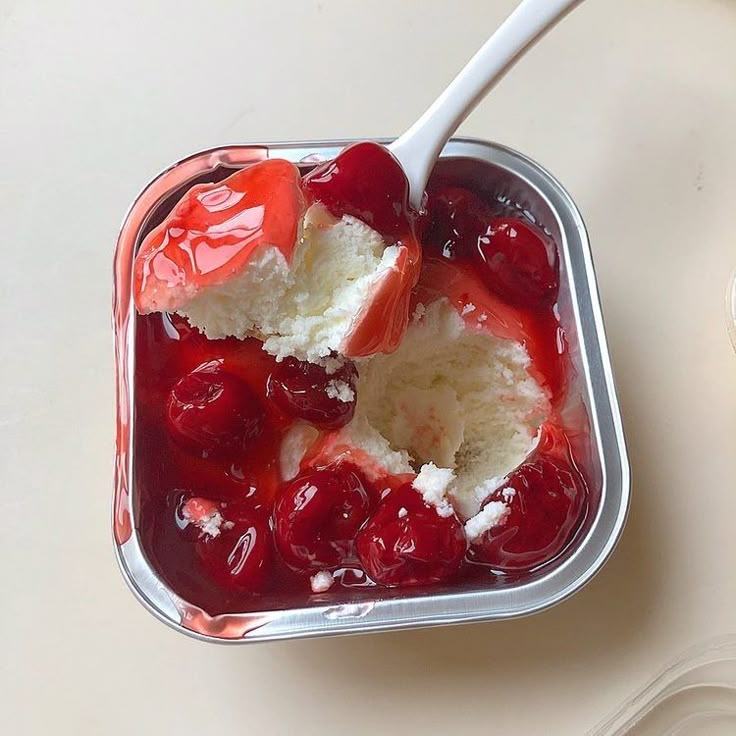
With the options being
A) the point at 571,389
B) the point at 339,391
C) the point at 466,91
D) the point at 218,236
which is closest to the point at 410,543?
the point at 339,391

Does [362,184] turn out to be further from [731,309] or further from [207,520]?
[731,309]

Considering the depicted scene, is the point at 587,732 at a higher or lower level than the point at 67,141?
lower

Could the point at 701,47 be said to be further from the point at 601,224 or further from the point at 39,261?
the point at 39,261

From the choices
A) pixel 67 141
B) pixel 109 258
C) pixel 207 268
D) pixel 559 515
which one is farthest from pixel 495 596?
pixel 67 141

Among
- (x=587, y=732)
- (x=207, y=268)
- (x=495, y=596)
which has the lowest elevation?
→ (x=587, y=732)

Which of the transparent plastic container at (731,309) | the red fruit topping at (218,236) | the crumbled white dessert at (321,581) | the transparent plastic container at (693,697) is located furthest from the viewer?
the transparent plastic container at (731,309)

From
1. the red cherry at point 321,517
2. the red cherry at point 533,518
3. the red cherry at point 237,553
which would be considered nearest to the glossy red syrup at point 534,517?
the red cherry at point 533,518

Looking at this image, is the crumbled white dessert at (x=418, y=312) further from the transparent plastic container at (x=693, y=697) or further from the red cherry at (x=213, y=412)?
the transparent plastic container at (x=693, y=697)
